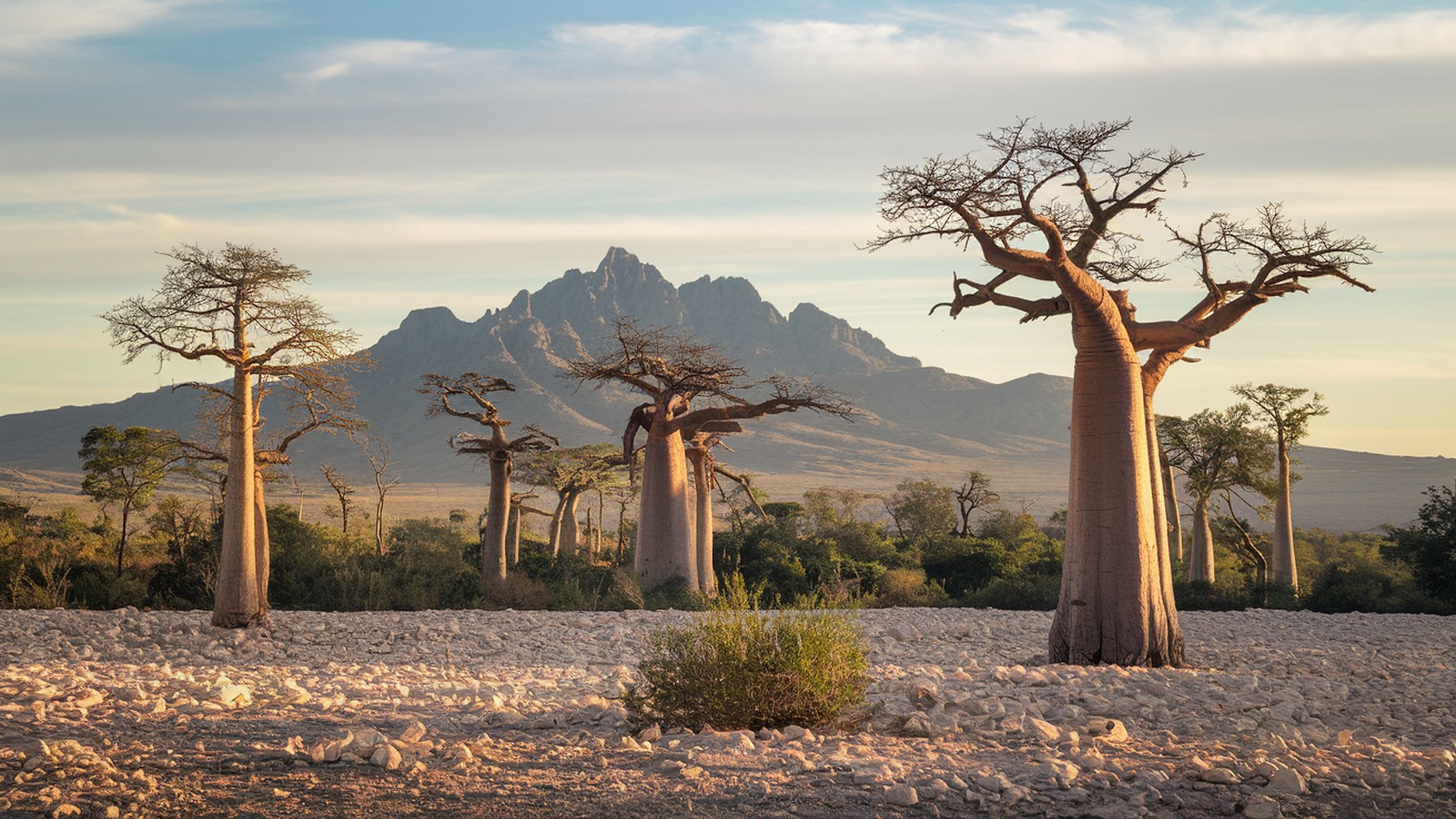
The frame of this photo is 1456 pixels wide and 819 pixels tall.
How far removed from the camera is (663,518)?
20.1 meters

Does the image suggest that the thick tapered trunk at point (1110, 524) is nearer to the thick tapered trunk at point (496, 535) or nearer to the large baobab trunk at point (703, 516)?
the large baobab trunk at point (703, 516)

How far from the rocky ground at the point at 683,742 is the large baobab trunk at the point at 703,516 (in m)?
8.95

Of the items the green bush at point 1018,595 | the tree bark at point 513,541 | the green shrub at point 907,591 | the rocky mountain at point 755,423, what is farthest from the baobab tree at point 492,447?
the rocky mountain at point 755,423

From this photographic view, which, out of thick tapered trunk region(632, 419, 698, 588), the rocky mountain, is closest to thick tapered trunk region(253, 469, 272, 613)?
thick tapered trunk region(632, 419, 698, 588)

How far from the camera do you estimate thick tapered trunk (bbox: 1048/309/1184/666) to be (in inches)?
454

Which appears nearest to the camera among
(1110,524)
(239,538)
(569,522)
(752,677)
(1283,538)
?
(752,677)

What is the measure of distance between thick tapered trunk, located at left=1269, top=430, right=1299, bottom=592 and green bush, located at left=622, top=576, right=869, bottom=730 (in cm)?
1605

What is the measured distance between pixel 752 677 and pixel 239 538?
9.15 m

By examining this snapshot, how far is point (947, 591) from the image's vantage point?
920 inches

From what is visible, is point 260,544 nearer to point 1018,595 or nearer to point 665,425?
point 665,425

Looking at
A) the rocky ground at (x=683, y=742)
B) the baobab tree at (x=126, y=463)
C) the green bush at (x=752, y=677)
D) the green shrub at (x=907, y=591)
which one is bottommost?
the green shrub at (x=907, y=591)

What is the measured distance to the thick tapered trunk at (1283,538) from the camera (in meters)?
20.8

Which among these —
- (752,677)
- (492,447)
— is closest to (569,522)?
(492,447)

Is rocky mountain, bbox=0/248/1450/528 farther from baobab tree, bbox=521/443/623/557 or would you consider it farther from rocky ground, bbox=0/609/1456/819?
rocky ground, bbox=0/609/1456/819
